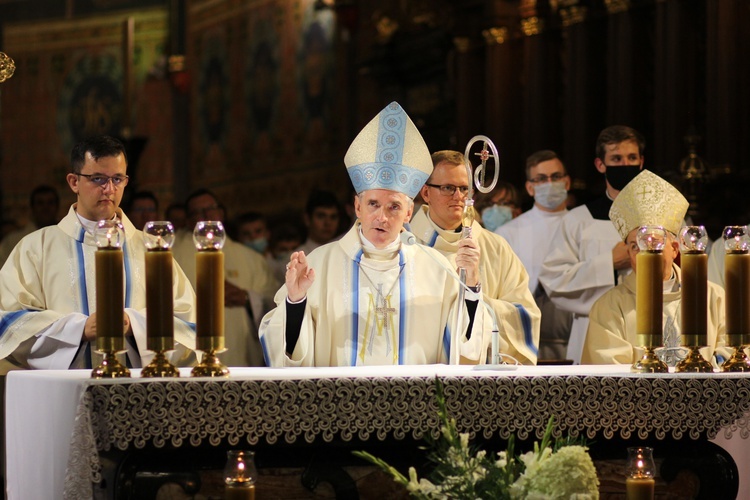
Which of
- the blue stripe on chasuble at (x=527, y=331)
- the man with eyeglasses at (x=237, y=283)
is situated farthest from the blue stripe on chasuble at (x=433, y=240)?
the man with eyeglasses at (x=237, y=283)

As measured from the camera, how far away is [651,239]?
498 centimetres

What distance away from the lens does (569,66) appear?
1152cm

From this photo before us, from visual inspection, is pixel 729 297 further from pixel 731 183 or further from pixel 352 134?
pixel 352 134

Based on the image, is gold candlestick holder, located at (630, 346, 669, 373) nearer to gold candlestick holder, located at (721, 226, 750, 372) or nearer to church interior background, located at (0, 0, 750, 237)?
gold candlestick holder, located at (721, 226, 750, 372)

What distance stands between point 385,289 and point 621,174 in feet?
7.53

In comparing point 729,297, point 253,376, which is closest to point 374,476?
point 253,376

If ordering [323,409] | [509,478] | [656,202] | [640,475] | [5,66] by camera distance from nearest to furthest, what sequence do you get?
[509,478] < [640,475] < [323,409] < [5,66] < [656,202]

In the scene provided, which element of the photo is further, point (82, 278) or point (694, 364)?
point (82, 278)

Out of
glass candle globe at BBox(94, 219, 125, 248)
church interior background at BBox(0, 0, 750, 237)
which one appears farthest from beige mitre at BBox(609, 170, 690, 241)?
church interior background at BBox(0, 0, 750, 237)

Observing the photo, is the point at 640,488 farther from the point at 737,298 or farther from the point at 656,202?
the point at 656,202

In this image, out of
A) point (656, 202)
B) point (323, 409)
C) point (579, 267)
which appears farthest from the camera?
point (579, 267)

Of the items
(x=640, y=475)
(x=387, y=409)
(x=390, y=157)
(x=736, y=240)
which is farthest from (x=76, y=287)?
(x=640, y=475)

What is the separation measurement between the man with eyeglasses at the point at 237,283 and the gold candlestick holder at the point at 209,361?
210 inches

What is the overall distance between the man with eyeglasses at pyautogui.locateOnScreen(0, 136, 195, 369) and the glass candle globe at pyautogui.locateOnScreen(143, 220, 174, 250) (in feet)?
3.47
